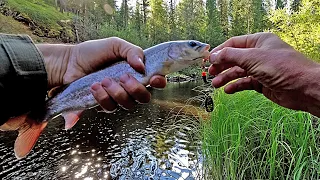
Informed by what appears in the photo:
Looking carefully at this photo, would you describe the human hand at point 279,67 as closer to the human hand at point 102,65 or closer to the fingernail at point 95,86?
the human hand at point 102,65

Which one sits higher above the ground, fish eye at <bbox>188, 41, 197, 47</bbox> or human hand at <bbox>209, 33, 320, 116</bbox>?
fish eye at <bbox>188, 41, 197, 47</bbox>

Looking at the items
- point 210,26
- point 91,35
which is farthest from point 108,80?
point 210,26

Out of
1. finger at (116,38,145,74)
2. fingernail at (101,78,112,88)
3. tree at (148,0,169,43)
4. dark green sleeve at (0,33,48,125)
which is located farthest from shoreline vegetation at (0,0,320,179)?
dark green sleeve at (0,33,48,125)

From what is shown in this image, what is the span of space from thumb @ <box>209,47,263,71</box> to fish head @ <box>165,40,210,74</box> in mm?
104

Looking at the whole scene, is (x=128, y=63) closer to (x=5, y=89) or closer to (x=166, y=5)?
(x=5, y=89)

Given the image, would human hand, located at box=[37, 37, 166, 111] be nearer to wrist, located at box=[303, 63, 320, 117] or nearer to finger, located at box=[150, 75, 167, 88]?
finger, located at box=[150, 75, 167, 88]

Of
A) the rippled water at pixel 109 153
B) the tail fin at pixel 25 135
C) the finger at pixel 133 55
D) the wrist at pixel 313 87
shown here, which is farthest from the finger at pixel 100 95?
the rippled water at pixel 109 153

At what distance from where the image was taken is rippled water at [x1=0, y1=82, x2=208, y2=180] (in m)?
7.41

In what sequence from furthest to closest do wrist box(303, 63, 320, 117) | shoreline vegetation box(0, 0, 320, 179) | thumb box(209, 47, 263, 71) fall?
shoreline vegetation box(0, 0, 320, 179) → thumb box(209, 47, 263, 71) → wrist box(303, 63, 320, 117)

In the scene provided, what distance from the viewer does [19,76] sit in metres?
1.53

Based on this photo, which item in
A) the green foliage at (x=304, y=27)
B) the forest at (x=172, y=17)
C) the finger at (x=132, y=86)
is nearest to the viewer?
the finger at (x=132, y=86)

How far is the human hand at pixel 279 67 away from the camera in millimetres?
1765

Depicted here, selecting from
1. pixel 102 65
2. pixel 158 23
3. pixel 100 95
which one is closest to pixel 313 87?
pixel 100 95

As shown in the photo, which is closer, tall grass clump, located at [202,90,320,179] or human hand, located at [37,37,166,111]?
human hand, located at [37,37,166,111]
